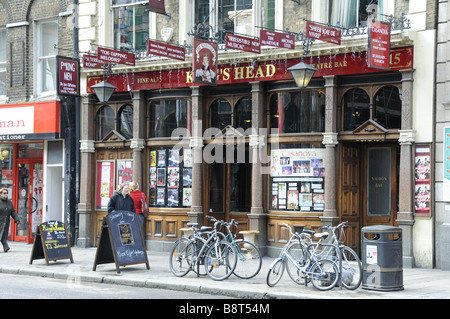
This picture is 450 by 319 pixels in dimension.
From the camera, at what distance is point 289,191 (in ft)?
55.6

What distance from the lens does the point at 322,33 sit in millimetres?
14844

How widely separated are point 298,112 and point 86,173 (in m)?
6.37

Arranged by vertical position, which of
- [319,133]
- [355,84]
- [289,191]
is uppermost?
[355,84]

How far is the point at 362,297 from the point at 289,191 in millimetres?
6085

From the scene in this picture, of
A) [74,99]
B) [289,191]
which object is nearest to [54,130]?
[74,99]

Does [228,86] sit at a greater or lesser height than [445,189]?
greater

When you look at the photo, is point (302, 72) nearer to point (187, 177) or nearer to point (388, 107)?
point (388, 107)

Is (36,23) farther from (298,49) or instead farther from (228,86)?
(298,49)

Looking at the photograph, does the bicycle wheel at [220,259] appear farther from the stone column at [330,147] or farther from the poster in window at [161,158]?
the poster in window at [161,158]

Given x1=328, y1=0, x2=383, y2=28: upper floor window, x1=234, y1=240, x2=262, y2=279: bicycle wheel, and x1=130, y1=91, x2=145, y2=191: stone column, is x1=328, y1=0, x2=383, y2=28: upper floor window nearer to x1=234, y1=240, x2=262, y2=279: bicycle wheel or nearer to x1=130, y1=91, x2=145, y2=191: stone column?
x1=130, y1=91, x2=145, y2=191: stone column

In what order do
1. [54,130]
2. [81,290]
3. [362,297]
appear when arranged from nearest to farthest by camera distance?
[362,297] → [81,290] → [54,130]

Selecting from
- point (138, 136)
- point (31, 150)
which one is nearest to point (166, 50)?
point (138, 136)

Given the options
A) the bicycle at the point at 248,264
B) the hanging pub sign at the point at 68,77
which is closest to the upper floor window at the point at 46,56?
the hanging pub sign at the point at 68,77

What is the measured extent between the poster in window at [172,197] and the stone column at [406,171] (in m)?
5.95
